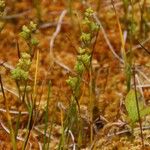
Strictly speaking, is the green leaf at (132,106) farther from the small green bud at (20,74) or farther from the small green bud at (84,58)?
the small green bud at (20,74)

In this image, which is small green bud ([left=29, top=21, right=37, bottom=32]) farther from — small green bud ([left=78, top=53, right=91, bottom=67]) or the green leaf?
the green leaf

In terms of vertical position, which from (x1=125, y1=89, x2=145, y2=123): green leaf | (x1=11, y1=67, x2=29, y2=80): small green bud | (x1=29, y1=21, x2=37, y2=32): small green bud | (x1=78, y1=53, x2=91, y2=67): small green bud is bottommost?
(x1=125, y1=89, x2=145, y2=123): green leaf

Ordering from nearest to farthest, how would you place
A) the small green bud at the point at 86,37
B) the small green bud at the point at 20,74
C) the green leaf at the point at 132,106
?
the small green bud at the point at 20,74 → the small green bud at the point at 86,37 → the green leaf at the point at 132,106

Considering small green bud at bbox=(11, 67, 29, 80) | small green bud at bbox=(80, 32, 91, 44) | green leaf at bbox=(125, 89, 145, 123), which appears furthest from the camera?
green leaf at bbox=(125, 89, 145, 123)

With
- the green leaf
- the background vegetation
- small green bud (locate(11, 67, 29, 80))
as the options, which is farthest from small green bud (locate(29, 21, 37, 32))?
the green leaf

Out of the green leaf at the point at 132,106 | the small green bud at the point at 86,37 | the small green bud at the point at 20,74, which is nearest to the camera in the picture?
the small green bud at the point at 20,74

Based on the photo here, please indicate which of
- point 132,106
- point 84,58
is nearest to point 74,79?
point 84,58

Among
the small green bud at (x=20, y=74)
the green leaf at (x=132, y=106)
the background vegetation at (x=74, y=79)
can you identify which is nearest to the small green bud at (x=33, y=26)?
the background vegetation at (x=74, y=79)

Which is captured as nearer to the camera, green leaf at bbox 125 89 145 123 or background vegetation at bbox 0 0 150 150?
background vegetation at bbox 0 0 150 150

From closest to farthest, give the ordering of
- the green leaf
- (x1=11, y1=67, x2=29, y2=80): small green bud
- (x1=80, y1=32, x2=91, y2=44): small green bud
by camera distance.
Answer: (x1=11, y1=67, x2=29, y2=80): small green bud, (x1=80, y1=32, x2=91, y2=44): small green bud, the green leaf

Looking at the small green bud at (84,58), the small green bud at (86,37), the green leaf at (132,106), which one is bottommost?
the green leaf at (132,106)

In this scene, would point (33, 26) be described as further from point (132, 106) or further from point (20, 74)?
point (132, 106)

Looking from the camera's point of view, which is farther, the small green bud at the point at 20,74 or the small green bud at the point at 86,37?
the small green bud at the point at 86,37

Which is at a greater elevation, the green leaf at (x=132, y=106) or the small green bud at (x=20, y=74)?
the small green bud at (x=20, y=74)
